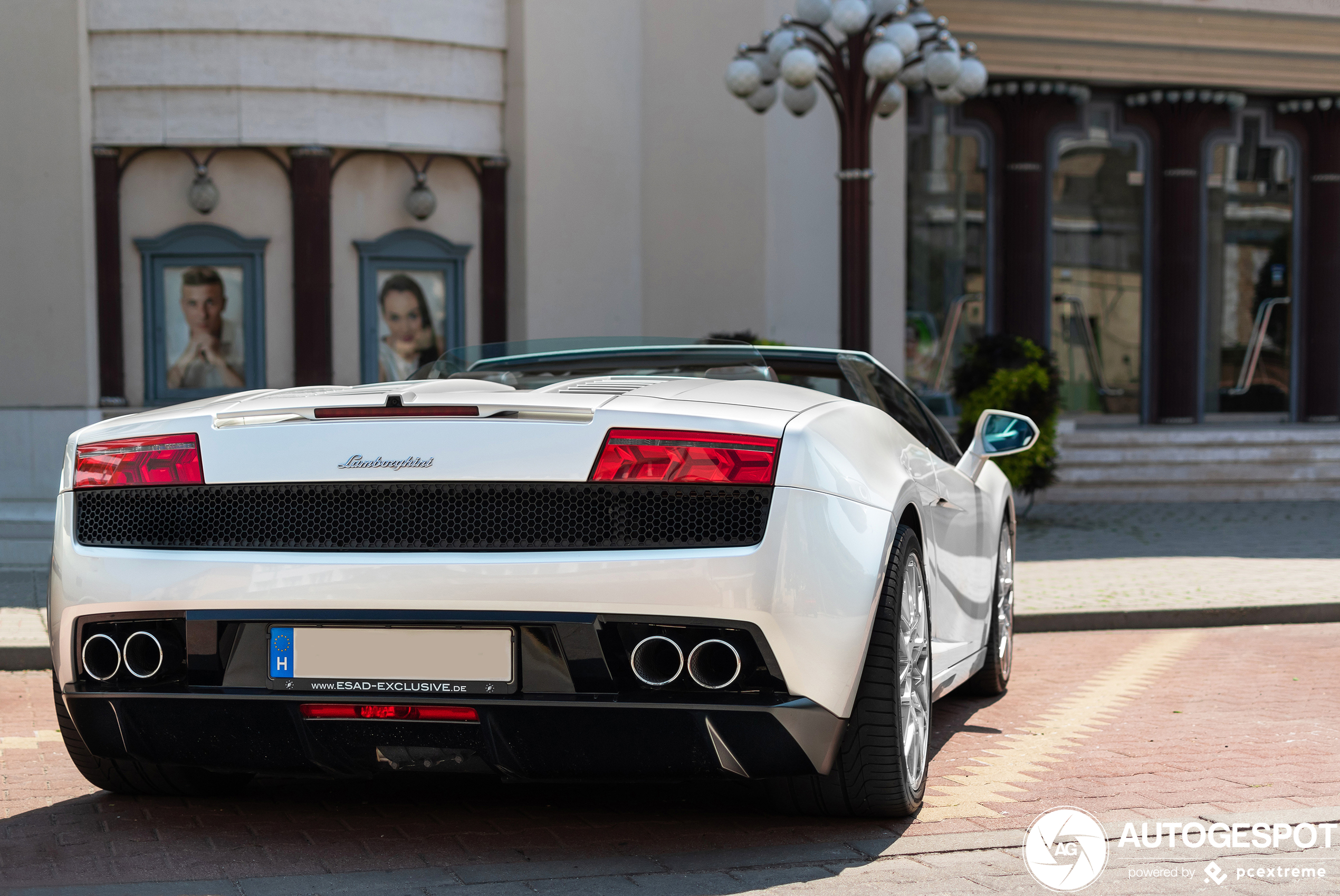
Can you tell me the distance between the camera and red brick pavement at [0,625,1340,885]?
359 centimetres

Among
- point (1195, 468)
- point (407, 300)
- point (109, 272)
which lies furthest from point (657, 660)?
point (1195, 468)

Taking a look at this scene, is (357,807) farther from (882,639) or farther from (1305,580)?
(1305,580)

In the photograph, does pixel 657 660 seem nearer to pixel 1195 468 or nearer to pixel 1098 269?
pixel 1195 468

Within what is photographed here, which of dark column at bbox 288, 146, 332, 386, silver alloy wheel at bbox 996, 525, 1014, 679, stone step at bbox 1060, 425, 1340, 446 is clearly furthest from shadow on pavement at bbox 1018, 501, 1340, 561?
dark column at bbox 288, 146, 332, 386

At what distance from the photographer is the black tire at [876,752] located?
3.55m

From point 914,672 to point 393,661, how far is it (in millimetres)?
1387

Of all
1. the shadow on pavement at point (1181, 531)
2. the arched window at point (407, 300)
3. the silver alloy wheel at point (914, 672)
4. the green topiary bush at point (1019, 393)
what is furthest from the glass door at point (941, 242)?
the silver alloy wheel at point (914, 672)

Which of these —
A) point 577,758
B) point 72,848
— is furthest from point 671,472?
point 72,848

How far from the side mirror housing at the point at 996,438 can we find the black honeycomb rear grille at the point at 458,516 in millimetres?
2200

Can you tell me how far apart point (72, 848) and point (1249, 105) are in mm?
19709

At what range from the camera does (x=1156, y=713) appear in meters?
5.58

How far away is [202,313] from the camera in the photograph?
14.7 metres

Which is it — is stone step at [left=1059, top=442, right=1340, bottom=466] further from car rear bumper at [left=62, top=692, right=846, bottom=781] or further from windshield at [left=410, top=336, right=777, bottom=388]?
car rear bumper at [left=62, top=692, right=846, bottom=781]

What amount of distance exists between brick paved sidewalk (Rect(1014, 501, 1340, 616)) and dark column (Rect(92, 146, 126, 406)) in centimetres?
855
